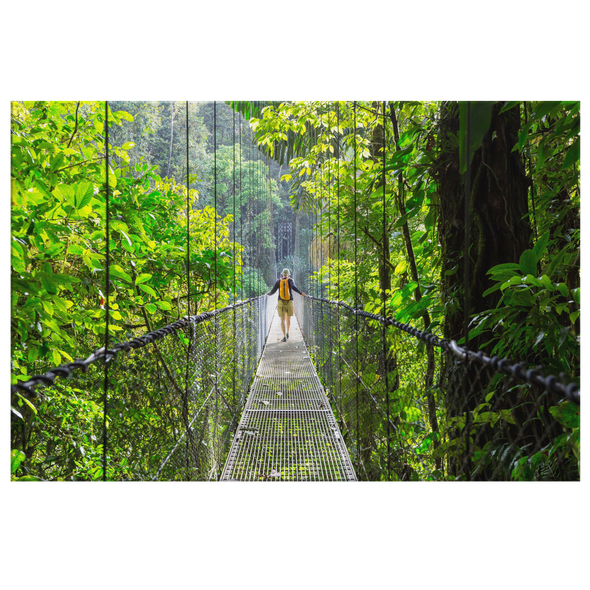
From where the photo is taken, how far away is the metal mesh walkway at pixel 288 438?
179cm

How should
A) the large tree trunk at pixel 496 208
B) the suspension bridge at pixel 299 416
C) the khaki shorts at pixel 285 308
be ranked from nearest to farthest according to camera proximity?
the suspension bridge at pixel 299 416 < the large tree trunk at pixel 496 208 < the khaki shorts at pixel 285 308

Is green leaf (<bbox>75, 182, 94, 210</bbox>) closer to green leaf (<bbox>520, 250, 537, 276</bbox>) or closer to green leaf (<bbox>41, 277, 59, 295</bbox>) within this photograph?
green leaf (<bbox>41, 277, 59, 295</bbox>)

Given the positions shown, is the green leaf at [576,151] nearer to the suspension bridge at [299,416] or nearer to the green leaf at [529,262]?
the green leaf at [529,262]

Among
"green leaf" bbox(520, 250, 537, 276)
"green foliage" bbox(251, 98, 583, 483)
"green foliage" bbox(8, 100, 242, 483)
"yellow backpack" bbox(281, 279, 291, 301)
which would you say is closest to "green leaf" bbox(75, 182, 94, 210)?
"green foliage" bbox(8, 100, 242, 483)

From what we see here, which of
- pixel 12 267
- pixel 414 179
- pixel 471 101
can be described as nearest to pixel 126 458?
pixel 12 267

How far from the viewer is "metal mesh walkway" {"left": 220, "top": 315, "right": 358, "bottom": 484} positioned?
179cm

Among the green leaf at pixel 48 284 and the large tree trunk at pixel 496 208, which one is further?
the large tree trunk at pixel 496 208

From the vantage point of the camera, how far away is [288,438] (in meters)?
2.23

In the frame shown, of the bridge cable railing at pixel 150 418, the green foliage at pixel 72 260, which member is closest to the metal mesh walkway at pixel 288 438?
the bridge cable railing at pixel 150 418

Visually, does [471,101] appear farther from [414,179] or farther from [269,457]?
[269,457]

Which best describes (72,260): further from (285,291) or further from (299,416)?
(285,291)

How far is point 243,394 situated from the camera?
9.39ft

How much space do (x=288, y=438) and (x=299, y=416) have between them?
14.4 inches

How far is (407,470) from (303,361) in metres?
3.02
